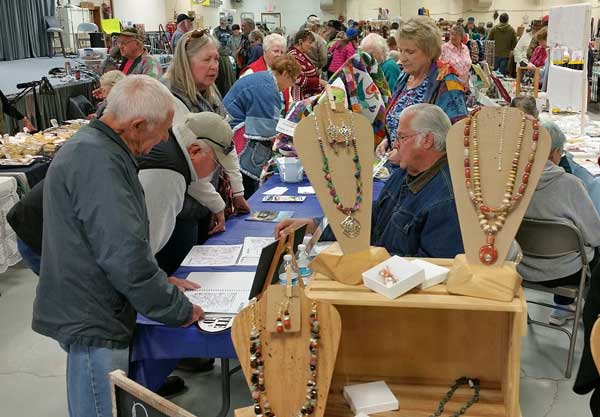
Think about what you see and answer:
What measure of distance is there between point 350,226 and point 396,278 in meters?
0.17

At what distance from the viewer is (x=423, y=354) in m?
1.52

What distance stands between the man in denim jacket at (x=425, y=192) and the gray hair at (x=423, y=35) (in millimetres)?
1368

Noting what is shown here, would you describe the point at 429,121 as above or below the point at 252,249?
above

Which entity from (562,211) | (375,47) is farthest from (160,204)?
(375,47)

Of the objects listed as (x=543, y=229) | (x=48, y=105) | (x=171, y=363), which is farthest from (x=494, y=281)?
Answer: (x=48, y=105)

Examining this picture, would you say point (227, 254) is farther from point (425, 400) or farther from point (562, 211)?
point (562, 211)

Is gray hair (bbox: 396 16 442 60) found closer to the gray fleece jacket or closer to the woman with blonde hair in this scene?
the gray fleece jacket

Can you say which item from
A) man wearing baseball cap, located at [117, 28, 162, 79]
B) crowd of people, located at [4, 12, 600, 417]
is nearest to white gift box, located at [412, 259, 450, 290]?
crowd of people, located at [4, 12, 600, 417]

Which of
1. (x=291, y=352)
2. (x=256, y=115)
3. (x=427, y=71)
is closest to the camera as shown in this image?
(x=291, y=352)

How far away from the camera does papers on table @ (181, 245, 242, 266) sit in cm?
220

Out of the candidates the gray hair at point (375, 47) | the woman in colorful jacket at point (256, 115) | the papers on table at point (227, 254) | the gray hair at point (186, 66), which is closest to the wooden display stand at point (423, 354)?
the papers on table at point (227, 254)

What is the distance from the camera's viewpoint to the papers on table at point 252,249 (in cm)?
222

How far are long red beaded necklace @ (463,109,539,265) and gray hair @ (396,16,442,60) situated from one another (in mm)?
1933

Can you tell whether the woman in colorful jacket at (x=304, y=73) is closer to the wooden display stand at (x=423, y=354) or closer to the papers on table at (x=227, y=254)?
the papers on table at (x=227, y=254)
